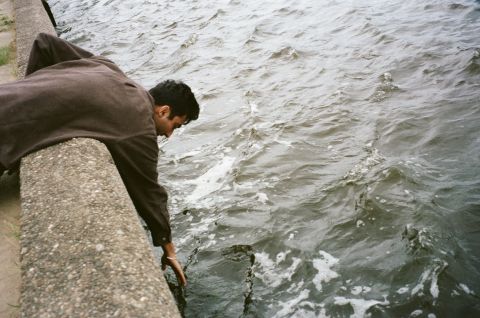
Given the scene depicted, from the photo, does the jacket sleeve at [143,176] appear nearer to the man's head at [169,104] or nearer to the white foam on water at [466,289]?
the man's head at [169,104]

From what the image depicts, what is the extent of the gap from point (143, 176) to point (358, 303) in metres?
2.09

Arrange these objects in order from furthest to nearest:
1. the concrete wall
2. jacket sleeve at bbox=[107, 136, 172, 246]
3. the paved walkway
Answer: jacket sleeve at bbox=[107, 136, 172, 246] < the paved walkway < the concrete wall

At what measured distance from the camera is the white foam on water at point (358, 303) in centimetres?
321

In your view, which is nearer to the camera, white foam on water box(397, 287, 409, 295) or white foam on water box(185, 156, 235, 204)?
white foam on water box(397, 287, 409, 295)

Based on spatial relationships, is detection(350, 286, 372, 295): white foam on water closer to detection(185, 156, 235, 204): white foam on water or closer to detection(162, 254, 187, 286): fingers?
detection(162, 254, 187, 286): fingers

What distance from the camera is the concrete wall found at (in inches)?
74.8

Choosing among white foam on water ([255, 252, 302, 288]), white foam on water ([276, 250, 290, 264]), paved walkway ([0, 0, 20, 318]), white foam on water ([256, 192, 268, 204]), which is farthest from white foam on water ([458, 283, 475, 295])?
paved walkway ([0, 0, 20, 318])

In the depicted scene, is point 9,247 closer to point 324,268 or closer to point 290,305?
point 290,305

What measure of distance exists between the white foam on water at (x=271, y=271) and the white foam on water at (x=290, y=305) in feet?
0.68

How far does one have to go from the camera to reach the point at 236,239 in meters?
4.15

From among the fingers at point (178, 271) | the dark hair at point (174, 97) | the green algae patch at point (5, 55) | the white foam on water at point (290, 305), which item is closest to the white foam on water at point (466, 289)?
the white foam on water at point (290, 305)

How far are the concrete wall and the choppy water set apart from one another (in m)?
1.47

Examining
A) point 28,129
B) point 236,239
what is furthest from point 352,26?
point 28,129

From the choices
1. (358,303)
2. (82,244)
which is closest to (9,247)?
(82,244)
